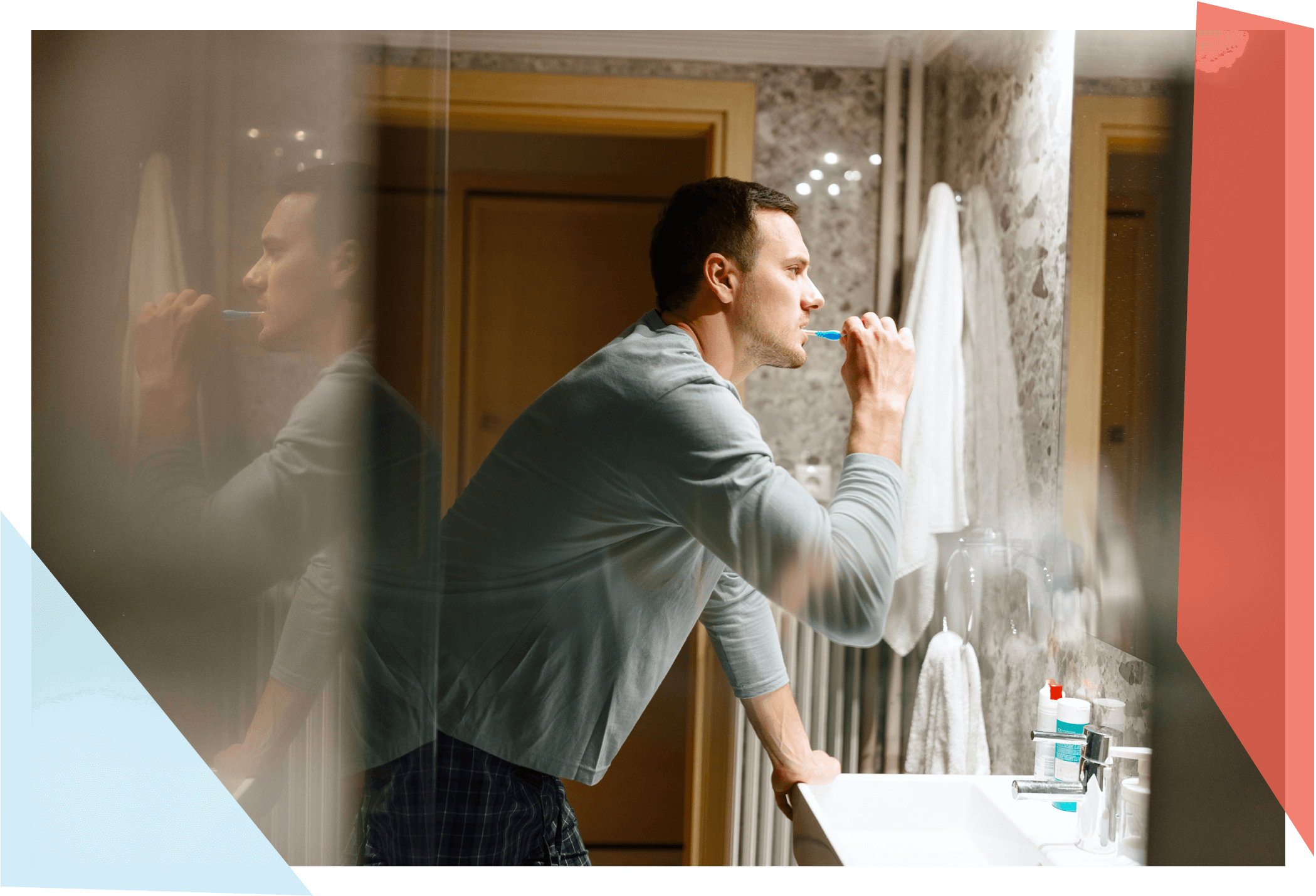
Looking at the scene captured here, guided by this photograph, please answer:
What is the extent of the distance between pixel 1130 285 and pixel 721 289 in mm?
427

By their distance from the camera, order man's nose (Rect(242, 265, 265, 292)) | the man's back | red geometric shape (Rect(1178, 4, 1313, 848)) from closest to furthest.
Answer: red geometric shape (Rect(1178, 4, 1313, 848))
man's nose (Rect(242, 265, 265, 292))
the man's back

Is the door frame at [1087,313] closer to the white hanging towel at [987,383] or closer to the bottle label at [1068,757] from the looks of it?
the white hanging towel at [987,383]

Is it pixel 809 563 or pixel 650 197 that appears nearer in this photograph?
pixel 809 563

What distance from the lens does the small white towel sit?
1.20 meters

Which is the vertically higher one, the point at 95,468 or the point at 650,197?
the point at 650,197

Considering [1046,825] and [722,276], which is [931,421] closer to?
[722,276]

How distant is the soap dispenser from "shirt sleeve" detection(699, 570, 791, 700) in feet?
1.24

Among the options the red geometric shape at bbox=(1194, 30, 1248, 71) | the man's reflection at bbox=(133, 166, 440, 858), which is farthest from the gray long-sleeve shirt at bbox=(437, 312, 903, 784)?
the red geometric shape at bbox=(1194, 30, 1248, 71)

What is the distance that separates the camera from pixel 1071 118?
1.12 metres

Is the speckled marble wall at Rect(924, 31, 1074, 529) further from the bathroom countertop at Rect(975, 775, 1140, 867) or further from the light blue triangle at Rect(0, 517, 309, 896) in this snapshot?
the light blue triangle at Rect(0, 517, 309, 896)

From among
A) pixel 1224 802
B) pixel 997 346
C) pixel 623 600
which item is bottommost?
pixel 1224 802

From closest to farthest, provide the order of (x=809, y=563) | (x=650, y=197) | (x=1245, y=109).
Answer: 1. (x=1245, y=109)
2. (x=809, y=563)
3. (x=650, y=197)

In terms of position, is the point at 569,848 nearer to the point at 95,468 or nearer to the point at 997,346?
the point at 95,468

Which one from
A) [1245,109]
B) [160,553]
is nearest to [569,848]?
[160,553]
